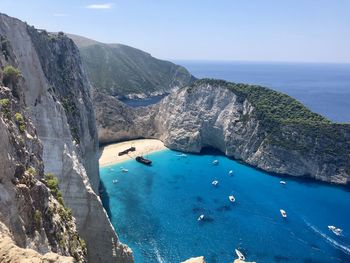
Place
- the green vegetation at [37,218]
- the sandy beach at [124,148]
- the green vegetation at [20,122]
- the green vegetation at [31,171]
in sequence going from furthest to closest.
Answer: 1. the sandy beach at [124,148]
2. the green vegetation at [20,122]
3. the green vegetation at [31,171]
4. the green vegetation at [37,218]

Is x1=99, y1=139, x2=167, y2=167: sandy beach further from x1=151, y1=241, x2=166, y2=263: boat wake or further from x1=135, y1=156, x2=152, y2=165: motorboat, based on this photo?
x1=151, y1=241, x2=166, y2=263: boat wake

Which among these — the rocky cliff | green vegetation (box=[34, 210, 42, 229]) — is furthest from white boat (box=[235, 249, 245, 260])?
green vegetation (box=[34, 210, 42, 229])

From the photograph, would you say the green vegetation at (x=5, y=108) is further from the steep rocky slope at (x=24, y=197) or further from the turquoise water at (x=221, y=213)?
the turquoise water at (x=221, y=213)

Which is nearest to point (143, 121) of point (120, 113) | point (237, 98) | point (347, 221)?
point (120, 113)

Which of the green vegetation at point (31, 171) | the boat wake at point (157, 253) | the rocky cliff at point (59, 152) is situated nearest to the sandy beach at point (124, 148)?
the boat wake at point (157, 253)

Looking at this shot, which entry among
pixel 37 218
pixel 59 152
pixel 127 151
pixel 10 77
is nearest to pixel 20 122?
pixel 10 77

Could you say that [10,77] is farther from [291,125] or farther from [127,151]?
[291,125]
